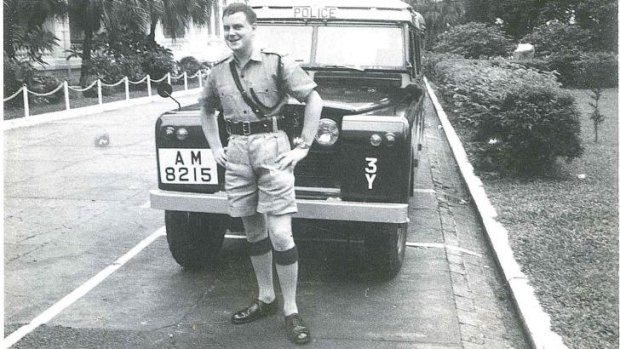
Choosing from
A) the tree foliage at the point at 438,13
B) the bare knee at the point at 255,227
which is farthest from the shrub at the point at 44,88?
the tree foliage at the point at 438,13

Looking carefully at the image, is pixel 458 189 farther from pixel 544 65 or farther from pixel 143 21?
pixel 143 21

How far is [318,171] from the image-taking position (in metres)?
5.04

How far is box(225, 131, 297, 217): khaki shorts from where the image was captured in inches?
164

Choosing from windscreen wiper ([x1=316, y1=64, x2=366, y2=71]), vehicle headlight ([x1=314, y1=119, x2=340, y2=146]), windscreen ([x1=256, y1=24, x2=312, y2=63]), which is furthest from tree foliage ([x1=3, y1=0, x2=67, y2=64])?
vehicle headlight ([x1=314, y1=119, x2=340, y2=146])

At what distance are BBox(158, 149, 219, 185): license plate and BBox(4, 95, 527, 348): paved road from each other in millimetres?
828

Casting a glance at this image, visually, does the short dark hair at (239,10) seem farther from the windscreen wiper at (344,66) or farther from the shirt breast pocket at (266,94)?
the windscreen wiper at (344,66)

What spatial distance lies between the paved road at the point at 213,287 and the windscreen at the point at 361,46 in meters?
1.70

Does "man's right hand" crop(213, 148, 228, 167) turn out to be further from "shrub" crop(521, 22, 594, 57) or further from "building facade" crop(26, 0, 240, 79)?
"shrub" crop(521, 22, 594, 57)

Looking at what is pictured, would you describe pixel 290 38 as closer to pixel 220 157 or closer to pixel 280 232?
pixel 220 157

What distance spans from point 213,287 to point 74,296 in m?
1.00

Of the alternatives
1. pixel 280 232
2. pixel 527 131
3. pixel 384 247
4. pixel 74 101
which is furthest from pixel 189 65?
pixel 280 232

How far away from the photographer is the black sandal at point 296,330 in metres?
4.21

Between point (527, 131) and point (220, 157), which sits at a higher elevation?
point (220, 157)

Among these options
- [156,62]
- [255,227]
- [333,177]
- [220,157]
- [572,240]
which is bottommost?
[572,240]
